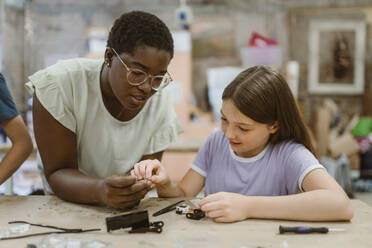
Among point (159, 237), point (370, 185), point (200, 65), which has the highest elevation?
point (200, 65)

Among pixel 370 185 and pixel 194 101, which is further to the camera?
pixel 194 101

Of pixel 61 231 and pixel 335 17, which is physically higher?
pixel 335 17

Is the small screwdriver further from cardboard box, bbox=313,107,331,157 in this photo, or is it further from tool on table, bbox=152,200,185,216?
cardboard box, bbox=313,107,331,157

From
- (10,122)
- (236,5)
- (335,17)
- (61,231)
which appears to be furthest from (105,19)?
(61,231)

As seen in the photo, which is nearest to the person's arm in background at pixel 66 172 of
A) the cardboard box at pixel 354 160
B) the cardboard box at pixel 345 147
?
the cardboard box at pixel 345 147

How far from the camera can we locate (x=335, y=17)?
533 centimetres

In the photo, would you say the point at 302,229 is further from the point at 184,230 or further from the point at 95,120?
the point at 95,120

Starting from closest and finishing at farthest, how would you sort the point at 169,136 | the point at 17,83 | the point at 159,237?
the point at 159,237, the point at 169,136, the point at 17,83

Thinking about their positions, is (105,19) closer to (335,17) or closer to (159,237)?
(335,17)

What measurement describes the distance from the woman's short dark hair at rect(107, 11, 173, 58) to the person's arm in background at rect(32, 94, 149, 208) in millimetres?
402

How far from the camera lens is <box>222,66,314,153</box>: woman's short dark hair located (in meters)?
1.44

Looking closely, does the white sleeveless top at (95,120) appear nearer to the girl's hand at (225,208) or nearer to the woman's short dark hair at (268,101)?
the woman's short dark hair at (268,101)

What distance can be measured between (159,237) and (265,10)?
16.0 feet

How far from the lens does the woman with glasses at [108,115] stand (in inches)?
52.6
